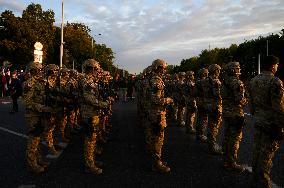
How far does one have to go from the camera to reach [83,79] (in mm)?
8633

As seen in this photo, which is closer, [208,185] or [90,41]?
[208,185]

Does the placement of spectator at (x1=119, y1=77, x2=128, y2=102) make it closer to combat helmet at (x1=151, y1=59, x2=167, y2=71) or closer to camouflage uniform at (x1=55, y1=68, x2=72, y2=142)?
camouflage uniform at (x1=55, y1=68, x2=72, y2=142)

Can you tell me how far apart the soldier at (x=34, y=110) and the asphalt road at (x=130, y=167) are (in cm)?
28

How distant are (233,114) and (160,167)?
5.69 ft

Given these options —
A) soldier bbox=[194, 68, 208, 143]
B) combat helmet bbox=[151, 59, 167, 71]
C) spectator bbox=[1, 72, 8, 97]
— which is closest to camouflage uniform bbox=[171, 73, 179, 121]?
soldier bbox=[194, 68, 208, 143]

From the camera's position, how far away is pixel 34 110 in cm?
865

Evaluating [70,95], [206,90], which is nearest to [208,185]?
[206,90]

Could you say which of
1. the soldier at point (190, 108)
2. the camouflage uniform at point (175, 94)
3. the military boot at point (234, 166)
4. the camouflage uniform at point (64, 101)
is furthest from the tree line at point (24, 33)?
the military boot at point (234, 166)

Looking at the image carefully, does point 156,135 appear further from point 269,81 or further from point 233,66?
point 269,81

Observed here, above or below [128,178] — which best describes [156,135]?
above

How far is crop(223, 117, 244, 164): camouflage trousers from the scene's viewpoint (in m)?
8.72

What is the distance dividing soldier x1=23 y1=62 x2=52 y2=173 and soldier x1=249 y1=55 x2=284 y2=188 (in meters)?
3.96

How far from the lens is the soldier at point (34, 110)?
28.1ft

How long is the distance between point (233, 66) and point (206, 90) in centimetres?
204
